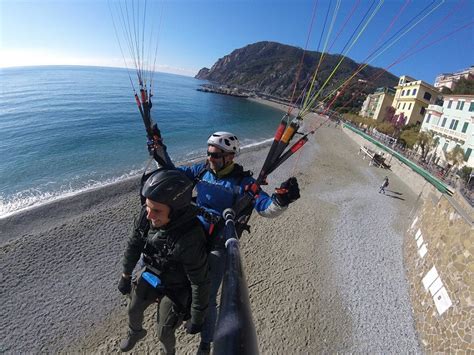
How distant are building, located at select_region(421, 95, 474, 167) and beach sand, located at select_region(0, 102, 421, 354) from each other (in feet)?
65.5

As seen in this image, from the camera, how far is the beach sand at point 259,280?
7.75m

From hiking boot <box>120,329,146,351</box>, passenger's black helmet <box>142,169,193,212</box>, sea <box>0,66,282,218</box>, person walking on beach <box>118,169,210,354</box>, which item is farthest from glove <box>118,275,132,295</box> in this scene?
sea <box>0,66,282,218</box>

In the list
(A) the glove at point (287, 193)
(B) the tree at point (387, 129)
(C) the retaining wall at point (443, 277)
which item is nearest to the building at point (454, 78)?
(B) the tree at point (387, 129)

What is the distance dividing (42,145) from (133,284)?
3009 centimetres

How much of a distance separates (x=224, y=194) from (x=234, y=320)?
9.51 ft

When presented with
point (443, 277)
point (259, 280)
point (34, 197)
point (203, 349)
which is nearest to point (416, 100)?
point (443, 277)

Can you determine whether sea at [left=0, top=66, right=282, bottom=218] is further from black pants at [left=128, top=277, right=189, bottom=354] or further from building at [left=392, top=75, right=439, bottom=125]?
building at [left=392, top=75, right=439, bottom=125]

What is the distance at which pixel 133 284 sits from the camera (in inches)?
136

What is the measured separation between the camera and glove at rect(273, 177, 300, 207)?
138 inches

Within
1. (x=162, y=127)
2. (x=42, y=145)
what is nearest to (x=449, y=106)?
(x=162, y=127)

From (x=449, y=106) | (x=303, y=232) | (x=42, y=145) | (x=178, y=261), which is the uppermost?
(x=449, y=106)

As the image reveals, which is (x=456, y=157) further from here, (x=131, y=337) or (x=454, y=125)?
(x=131, y=337)

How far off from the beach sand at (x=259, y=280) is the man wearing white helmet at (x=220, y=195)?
177 inches

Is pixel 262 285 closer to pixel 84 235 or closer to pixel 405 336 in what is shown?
pixel 405 336
